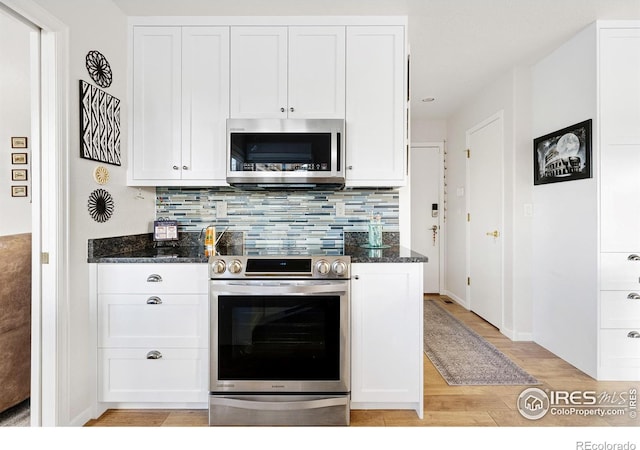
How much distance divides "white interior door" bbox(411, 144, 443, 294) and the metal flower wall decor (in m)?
3.71

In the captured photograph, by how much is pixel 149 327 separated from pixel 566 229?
3.01 m

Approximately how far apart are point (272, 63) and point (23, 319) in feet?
6.95

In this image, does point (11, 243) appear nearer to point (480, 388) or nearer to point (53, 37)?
point (53, 37)

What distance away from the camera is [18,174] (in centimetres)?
199

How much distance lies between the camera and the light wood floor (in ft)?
6.27

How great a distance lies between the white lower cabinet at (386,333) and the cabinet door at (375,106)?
67cm

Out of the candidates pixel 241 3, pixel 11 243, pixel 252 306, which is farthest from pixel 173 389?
pixel 241 3

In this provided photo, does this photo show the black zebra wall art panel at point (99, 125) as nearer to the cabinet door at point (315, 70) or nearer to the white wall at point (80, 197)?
the white wall at point (80, 197)

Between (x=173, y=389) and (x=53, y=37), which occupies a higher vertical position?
(x=53, y=37)

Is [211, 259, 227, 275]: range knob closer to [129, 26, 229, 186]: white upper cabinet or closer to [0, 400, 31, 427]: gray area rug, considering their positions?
[129, 26, 229, 186]: white upper cabinet

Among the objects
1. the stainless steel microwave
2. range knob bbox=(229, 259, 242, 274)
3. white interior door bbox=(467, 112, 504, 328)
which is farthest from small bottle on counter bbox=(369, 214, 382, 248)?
white interior door bbox=(467, 112, 504, 328)

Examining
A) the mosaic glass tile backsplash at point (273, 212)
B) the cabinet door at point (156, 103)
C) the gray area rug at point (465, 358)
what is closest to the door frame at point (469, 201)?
the gray area rug at point (465, 358)
